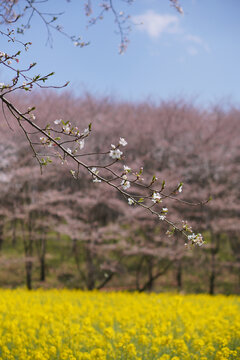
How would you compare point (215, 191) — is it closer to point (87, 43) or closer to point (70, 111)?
point (70, 111)

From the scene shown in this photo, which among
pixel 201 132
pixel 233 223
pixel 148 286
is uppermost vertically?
pixel 201 132

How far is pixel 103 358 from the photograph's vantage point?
4.64m

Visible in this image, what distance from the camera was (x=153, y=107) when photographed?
2617 centimetres

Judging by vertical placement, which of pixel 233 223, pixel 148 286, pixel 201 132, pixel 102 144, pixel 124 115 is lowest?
pixel 148 286

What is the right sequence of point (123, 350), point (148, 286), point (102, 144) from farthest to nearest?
point (102, 144)
point (148, 286)
point (123, 350)

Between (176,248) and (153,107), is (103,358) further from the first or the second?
(153,107)

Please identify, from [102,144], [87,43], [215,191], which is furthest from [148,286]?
[87,43]

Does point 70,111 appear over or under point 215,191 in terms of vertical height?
over

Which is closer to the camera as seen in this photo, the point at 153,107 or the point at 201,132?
the point at 201,132

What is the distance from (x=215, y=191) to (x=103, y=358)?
1529 centimetres

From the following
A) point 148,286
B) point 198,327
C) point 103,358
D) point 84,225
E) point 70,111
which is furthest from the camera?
point 70,111

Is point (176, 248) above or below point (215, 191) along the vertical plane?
below

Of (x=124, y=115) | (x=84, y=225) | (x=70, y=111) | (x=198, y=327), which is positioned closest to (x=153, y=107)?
(x=124, y=115)

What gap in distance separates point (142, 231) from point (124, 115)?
27.4 ft
